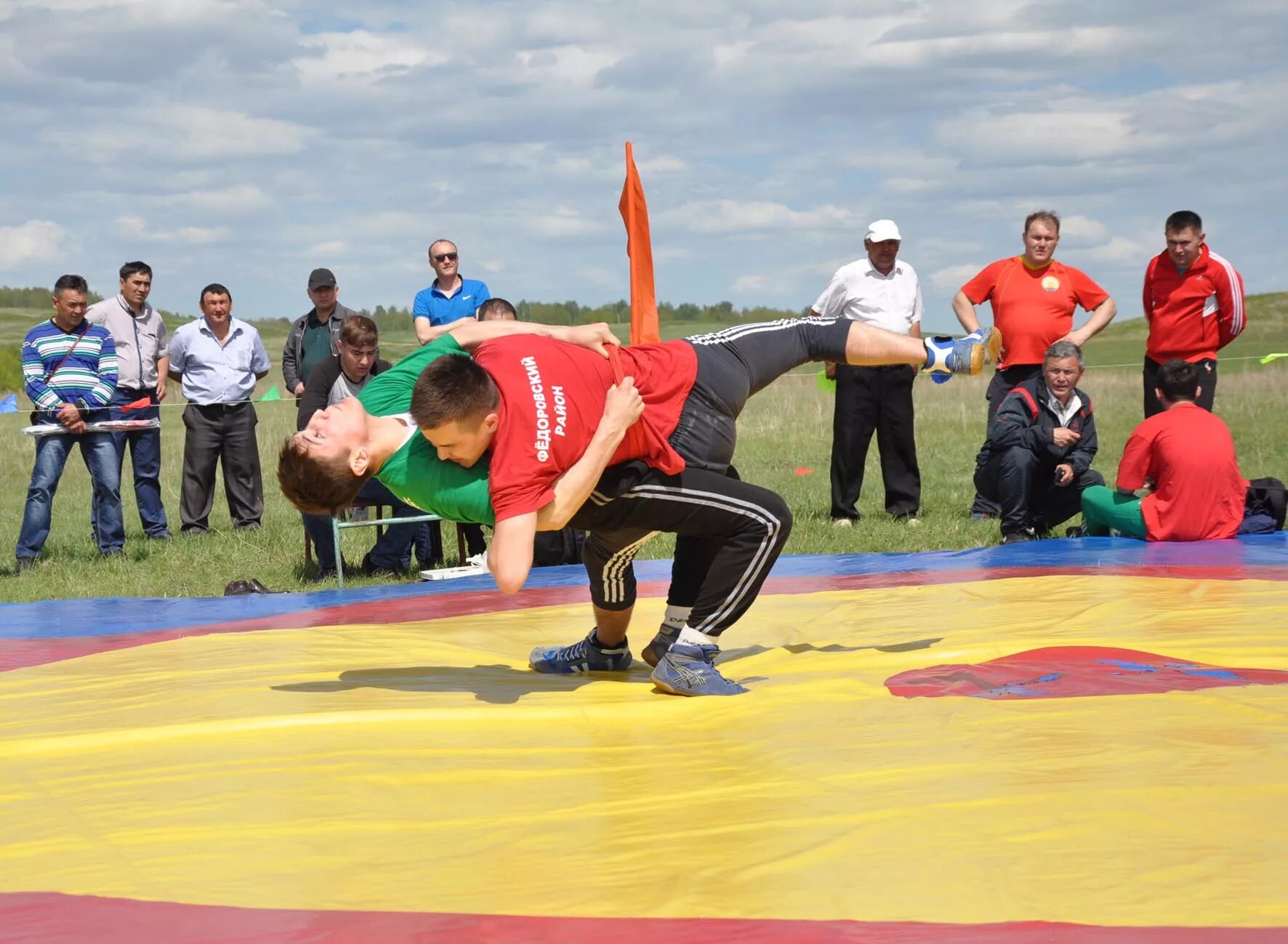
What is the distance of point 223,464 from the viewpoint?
390 inches

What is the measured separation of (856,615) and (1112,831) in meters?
2.78

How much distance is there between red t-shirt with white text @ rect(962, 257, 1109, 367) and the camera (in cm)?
878

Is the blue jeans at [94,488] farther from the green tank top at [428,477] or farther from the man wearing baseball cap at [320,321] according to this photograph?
the green tank top at [428,477]

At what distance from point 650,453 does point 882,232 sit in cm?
552

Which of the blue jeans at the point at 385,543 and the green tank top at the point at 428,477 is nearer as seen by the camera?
the green tank top at the point at 428,477

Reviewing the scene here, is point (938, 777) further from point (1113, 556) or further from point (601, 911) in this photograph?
point (1113, 556)

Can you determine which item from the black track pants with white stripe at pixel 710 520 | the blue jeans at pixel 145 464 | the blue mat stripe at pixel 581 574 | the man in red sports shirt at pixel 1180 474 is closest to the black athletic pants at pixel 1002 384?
the man in red sports shirt at pixel 1180 474

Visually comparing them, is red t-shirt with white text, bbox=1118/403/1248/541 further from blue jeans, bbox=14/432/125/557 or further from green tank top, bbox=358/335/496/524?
blue jeans, bbox=14/432/125/557

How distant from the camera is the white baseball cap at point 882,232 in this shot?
909 centimetres

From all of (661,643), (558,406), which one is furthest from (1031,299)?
(558,406)

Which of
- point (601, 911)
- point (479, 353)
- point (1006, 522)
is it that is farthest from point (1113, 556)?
point (601, 911)

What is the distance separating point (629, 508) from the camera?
408cm

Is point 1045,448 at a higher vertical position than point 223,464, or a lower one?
higher

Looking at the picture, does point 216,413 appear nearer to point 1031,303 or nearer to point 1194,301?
point 1031,303
